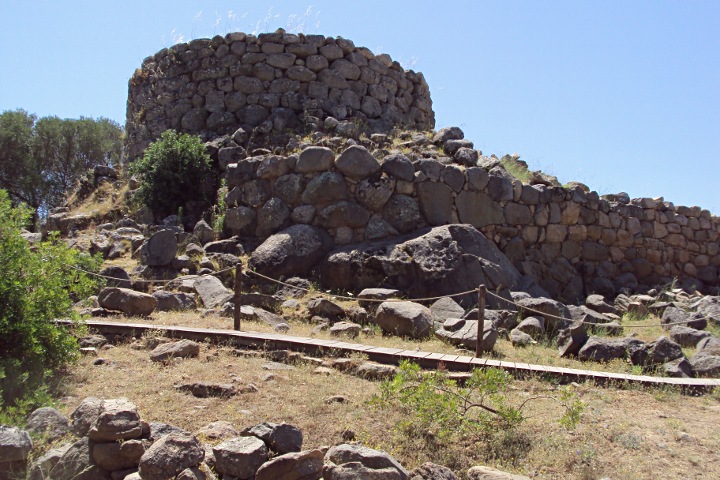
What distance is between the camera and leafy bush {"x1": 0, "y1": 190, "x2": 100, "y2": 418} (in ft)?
18.1

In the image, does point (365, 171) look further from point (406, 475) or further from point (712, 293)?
point (712, 293)

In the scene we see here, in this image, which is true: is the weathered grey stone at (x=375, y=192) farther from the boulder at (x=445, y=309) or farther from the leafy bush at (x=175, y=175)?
the leafy bush at (x=175, y=175)

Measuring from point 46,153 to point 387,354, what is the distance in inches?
773

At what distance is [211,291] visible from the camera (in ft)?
30.2

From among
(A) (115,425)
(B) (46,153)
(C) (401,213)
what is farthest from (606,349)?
(B) (46,153)

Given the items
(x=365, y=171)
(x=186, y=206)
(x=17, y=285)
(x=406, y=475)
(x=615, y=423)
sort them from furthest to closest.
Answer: (x=186, y=206)
(x=365, y=171)
(x=17, y=285)
(x=615, y=423)
(x=406, y=475)

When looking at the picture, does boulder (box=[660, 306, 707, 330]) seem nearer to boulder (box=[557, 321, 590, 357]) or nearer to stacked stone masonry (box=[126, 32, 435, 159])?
boulder (box=[557, 321, 590, 357])

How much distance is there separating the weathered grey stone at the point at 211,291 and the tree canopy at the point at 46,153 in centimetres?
1238

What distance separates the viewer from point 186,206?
1231cm

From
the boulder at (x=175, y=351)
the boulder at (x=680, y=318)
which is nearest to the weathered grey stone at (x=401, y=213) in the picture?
the boulder at (x=680, y=318)

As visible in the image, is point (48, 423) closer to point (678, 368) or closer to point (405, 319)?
point (405, 319)

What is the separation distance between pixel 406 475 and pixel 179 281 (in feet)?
21.4

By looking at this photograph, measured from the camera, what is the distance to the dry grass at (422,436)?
14.3ft

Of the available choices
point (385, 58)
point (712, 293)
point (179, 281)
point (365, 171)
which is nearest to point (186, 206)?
point (179, 281)
